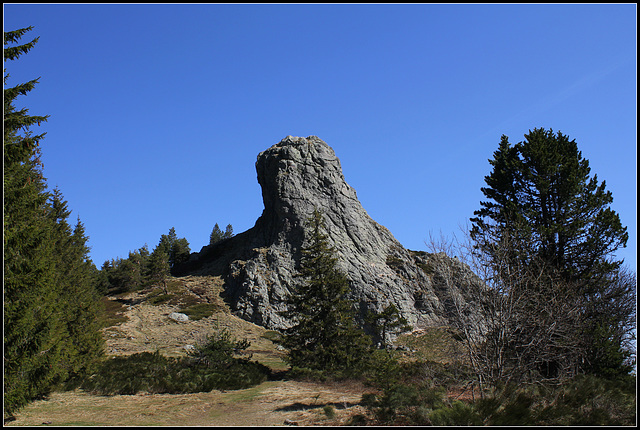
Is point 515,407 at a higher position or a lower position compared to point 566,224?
lower

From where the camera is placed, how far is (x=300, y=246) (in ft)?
194

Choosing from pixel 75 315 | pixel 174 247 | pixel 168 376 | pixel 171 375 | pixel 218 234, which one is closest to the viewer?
pixel 168 376

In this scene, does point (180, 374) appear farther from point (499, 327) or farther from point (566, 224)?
point (566, 224)

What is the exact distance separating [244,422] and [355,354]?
11954 millimetres

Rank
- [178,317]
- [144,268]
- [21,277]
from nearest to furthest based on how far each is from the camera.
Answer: [21,277]
[178,317]
[144,268]

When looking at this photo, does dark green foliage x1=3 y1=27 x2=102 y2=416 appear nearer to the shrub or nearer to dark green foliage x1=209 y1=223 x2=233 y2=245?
the shrub

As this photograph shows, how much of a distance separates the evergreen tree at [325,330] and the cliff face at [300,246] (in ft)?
89.0

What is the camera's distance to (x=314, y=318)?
23.0 m

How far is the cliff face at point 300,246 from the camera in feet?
172

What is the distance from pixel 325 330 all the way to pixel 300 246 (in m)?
36.6

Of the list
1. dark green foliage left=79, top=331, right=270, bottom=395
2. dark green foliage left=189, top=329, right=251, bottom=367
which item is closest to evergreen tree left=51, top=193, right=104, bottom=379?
dark green foliage left=79, top=331, right=270, bottom=395

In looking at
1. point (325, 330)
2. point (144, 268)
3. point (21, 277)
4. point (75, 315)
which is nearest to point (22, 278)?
point (21, 277)

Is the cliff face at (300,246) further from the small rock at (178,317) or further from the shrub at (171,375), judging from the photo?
the shrub at (171,375)

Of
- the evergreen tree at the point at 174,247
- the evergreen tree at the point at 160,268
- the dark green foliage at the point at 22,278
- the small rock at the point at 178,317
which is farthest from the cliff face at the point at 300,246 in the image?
the dark green foliage at the point at 22,278
